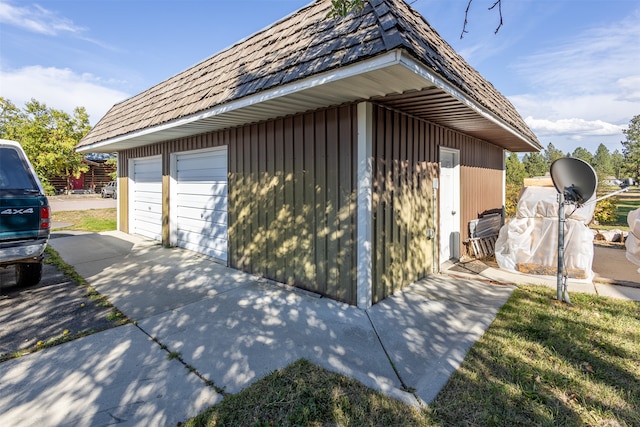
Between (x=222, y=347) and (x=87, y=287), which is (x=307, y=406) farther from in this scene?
(x=87, y=287)

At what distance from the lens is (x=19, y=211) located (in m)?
3.95

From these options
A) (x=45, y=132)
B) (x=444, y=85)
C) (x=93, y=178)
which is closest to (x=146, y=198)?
(x=444, y=85)

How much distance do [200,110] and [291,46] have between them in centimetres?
172

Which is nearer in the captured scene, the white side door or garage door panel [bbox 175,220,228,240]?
the white side door

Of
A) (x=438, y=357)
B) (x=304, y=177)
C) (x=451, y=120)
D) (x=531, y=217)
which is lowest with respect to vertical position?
(x=438, y=357)

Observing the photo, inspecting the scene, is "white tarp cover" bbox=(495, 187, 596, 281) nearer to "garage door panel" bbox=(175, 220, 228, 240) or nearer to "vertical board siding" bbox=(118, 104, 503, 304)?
"vertical board siding" bbox=(118, 104, 503, 304)

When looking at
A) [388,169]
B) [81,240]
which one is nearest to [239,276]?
[388,169]

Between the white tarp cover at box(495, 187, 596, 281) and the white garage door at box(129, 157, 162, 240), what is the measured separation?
330 inches

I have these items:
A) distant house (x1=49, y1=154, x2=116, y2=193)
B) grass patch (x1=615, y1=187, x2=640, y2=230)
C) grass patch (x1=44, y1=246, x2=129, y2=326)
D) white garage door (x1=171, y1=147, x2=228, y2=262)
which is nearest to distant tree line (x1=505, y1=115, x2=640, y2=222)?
grass patch (x1=615, y1=187, x2=640, y2=230)

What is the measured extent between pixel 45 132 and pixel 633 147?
53799mm

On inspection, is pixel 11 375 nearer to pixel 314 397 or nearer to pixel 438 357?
pixel 314 397

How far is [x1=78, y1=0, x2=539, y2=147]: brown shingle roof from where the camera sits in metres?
2.99

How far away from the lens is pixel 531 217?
563 cm

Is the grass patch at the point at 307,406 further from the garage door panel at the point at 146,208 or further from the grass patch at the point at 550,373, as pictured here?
the garage door panel at the point at 146,208
